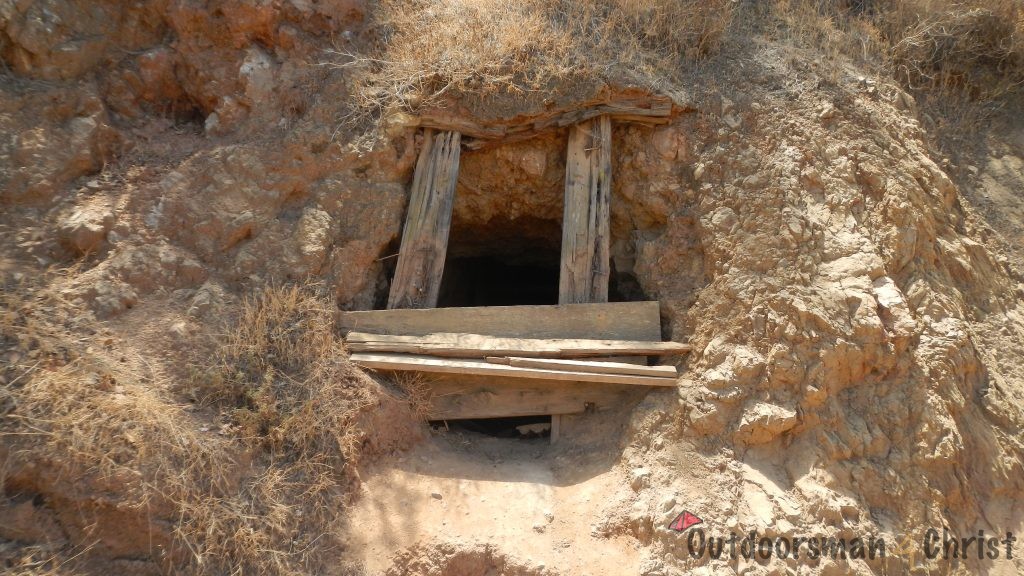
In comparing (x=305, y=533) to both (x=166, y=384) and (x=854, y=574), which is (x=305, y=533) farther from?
(x=854, y=574)

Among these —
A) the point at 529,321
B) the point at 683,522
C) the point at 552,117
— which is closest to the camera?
the point at 683,522

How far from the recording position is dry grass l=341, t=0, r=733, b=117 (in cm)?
534

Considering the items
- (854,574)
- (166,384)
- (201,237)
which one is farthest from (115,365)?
(854,574)

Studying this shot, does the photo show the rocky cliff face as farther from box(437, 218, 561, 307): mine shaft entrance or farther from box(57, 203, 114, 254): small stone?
box(437, 218, 561, 307): mine shaft entrance

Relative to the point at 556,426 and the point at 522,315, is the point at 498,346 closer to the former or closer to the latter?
the point at 522,315

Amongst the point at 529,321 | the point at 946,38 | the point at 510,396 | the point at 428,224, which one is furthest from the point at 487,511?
the point at 946,38

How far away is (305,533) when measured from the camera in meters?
3.96

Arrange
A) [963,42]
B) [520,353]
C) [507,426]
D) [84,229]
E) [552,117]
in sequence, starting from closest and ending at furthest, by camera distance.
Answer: [84,229], [520,353], [552,117], [507,426], [963,42]

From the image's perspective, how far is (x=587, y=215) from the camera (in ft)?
17.4

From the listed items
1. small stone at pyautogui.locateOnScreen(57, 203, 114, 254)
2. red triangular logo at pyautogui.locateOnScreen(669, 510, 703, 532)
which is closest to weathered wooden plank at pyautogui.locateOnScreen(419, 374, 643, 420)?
red triangular logo at pyautogui.locateOnScreen(669, 510, 703, 532)

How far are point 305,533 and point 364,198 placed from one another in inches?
103

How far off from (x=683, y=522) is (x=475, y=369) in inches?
68.7

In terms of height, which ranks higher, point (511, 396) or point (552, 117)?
point (552, 117)

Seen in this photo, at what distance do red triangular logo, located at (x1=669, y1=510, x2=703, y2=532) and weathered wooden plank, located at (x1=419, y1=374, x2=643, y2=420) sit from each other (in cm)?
109
